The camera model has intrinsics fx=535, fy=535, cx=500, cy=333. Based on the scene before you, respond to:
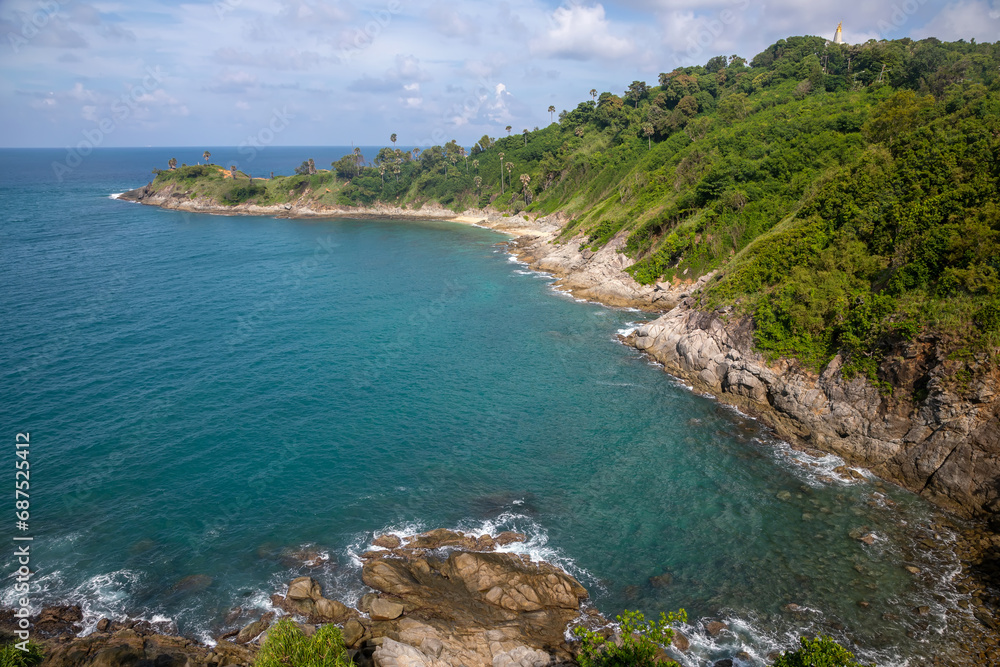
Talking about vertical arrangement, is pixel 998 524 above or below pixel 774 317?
below

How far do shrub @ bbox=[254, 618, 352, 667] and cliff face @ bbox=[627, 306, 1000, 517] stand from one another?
3492cm

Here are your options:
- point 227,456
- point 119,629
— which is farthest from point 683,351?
point 119,629

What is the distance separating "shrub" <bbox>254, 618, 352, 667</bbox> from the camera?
2106 cm

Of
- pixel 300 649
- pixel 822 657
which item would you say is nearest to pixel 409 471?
pixel 300 649

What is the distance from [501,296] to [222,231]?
89487 mm

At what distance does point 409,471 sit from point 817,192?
50.8m

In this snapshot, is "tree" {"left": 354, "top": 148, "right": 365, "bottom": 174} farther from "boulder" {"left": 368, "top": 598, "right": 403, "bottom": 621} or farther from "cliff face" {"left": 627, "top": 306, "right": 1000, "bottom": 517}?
"boulder" {"left": 368, "top": 598, "right": 403, "bottom": 621}

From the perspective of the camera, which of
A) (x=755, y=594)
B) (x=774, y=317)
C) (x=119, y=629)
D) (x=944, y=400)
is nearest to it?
(x=119, y=629)

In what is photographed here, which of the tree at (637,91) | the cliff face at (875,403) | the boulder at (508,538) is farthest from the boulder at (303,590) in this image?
the tree at (637,91)

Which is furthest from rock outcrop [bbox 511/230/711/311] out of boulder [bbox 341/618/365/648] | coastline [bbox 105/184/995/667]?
boulder [bbox 341/618/365/648]

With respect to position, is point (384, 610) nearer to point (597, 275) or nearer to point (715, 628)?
point (715, 628)

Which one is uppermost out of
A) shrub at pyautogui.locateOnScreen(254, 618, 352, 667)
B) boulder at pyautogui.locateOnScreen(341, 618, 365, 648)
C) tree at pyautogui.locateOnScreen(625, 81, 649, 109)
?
tree at pyautogui.locateOnScreen(625, 81, 649, 109)

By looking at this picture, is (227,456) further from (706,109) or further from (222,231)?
(706,109)

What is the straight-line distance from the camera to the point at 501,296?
78312mm
